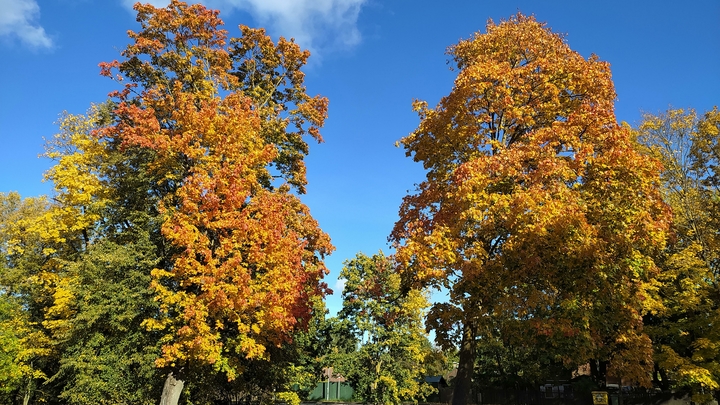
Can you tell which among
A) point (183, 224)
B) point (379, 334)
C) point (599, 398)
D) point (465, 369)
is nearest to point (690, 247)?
point (599, 398)

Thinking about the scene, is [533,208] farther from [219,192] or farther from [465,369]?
[219,192]

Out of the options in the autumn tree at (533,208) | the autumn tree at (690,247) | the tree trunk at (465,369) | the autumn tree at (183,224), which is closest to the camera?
the autumn tree at (533,208)

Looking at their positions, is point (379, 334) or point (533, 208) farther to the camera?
point (379, 334)

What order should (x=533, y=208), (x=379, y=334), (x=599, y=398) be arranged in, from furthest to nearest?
(x=379, y=334)
(x=599, y=398)
(x=533, y=208)

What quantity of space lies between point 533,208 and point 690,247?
612 inches

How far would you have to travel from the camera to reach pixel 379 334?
31422 mm

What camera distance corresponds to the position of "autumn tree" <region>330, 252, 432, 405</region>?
3130 centimetres

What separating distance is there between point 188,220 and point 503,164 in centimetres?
1040

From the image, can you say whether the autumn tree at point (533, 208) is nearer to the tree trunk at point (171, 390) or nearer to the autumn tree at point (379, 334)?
Answer: the tree trunk at point (171, 390)

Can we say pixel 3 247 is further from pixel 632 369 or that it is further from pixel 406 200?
pixel 632 369

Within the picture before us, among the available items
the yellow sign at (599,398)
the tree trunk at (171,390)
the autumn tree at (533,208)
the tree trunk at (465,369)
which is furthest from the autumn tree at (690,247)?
the tree trunk at (171,390)

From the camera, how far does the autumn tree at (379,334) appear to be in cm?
3130

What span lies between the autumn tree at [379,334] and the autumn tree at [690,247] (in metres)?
15.1

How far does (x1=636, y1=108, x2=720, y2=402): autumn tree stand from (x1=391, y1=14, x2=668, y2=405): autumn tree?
802cm
